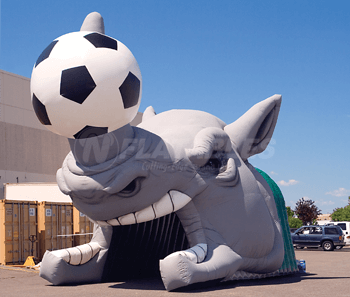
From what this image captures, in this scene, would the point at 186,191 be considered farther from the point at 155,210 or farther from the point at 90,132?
the point at 90,132

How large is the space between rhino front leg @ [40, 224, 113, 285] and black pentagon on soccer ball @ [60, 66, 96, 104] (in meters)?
2.94

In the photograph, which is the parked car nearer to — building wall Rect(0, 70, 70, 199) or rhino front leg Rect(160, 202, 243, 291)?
building wall Rect(0, 70, 70, 199)

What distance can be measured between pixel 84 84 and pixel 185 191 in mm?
2460

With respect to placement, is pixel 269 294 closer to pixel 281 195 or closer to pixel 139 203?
pixel 139 203

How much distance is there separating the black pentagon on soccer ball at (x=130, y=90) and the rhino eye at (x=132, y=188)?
120 cm

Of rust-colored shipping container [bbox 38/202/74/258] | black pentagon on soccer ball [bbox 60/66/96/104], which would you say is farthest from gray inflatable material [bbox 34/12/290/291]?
rust-colored shipping container [bbox 38/202/74/258]

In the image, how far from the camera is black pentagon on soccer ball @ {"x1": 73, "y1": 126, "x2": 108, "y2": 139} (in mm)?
7090

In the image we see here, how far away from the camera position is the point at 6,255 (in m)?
13.7

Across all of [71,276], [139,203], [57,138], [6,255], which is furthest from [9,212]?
[57,138]

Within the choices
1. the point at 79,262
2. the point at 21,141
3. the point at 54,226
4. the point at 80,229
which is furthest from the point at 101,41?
the point at 21,141

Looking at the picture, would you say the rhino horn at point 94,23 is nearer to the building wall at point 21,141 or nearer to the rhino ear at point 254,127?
the rhino ear at point 254,127

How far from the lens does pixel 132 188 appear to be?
24.8ft

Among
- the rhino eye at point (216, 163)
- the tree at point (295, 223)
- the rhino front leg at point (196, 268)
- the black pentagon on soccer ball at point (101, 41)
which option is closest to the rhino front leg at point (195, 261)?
the rhino front leg at point (196, 268)

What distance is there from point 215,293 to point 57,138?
28.2 m
